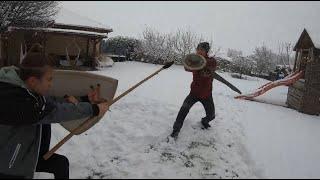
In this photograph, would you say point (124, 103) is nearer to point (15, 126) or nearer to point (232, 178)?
point (232, 178)

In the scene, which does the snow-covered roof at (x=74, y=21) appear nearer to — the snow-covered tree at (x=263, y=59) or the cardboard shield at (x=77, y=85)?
the snow-covered tree at (x=263, y=59)

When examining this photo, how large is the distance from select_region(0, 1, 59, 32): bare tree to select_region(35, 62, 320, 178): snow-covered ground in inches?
215

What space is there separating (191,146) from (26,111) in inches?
142

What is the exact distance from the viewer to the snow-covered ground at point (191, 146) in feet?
16.1

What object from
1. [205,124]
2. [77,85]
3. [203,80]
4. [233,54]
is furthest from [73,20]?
[77,85]

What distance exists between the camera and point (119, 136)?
20.5 feet

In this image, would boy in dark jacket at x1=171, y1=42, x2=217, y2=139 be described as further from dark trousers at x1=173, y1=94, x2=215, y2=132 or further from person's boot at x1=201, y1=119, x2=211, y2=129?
person's boot at x1=201, y1=119, x2=211, y2=129

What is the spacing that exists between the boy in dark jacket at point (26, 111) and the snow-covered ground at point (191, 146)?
4.55ft

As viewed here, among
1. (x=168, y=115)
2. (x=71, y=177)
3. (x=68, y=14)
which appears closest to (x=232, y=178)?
(x=71, y=177)

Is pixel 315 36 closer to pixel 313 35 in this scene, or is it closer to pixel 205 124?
pixel 313 35

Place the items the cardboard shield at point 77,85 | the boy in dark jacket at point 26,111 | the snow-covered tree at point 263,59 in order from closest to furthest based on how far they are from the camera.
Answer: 1. the boy in dark jacket at point 26,111
2. the cardboard shield at point 77,85
3. the snow-covered tree at point 263,59

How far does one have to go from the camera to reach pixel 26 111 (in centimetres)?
294

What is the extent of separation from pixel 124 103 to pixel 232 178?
4.40 meters

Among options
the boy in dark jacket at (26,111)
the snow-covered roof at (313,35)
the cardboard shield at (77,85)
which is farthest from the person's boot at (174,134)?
the snow-covered roof at (313,35)
